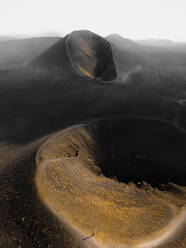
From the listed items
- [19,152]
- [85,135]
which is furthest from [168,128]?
[19,152]

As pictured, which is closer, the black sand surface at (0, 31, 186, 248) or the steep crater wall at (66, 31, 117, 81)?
the black sand surface at (0, 31, 186, 248)

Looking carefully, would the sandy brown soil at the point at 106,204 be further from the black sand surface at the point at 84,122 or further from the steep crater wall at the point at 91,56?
the steep crater wall at the point at 91,56

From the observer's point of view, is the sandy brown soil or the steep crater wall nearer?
the sandy brown soil

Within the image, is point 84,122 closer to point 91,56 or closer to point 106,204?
point 106,204

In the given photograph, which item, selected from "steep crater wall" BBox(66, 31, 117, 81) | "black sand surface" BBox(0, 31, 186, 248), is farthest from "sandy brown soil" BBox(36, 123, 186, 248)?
"steep crater wall" BBox(66, 31, 117, 81)

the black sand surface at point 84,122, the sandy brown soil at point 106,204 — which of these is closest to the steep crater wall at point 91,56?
the black sand surface at point 84,122

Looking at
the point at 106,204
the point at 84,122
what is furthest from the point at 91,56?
the point at 106,204

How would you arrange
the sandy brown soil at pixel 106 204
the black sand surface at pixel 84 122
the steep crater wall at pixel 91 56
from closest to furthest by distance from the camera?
the sandy brown soil at pixel 106 204 → the black sand surface at pixel 84 122 → the steep crater wall at pixel 91 56

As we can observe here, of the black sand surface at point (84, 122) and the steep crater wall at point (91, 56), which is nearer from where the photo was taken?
the black sand surface at point (84, 122)

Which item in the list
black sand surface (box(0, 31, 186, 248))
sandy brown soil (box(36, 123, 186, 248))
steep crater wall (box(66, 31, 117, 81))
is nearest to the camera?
sandy brown soil (box(36, 123, 186, 248))

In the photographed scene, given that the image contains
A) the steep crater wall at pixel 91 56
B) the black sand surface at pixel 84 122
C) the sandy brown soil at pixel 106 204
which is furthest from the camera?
the steep crater wall at pixel 91 56

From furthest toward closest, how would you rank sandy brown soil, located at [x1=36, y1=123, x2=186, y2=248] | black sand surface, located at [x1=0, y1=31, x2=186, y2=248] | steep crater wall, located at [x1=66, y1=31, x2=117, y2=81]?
steep crater wall, located at [x1=66, y1=31, x2=117, y2=81] → black sand surface, located at [x1=0, y1=31, x2=186, y2=248] → sandy brown soil, located at [x1=36, y1=123, x2=186, y2=248]

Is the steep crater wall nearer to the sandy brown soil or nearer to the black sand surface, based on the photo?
the black sand surface
